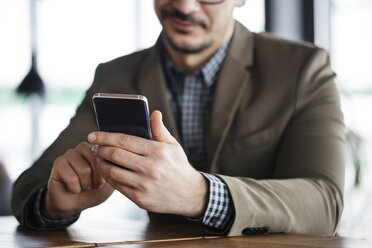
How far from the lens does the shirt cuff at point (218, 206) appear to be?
50.8 inches

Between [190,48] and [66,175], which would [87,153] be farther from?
[190,48]

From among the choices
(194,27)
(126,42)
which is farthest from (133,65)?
(126,42)

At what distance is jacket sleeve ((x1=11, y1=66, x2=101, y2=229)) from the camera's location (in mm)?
1631

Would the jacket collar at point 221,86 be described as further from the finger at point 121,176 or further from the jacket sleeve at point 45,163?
the finger at point 121,176

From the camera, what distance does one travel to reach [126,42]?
251 inches

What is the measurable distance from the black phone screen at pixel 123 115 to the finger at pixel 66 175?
0.25 metres

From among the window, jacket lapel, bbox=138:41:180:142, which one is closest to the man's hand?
jacket lapel, bbox=138:41:180:142

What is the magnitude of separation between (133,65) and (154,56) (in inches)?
4.3

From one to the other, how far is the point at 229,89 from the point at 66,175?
0.65 meters

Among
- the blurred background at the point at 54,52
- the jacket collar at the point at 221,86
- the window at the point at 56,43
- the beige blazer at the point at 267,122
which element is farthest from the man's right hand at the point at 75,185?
the window at the point at 56,43

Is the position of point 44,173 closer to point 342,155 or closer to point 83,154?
point 83,154

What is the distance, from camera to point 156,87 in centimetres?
195

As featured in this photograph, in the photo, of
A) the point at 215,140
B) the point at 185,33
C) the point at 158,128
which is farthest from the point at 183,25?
the point at 158,128

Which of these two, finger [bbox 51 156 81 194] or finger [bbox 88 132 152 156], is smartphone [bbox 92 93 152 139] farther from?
finger [bbox 51 156 81 194]
